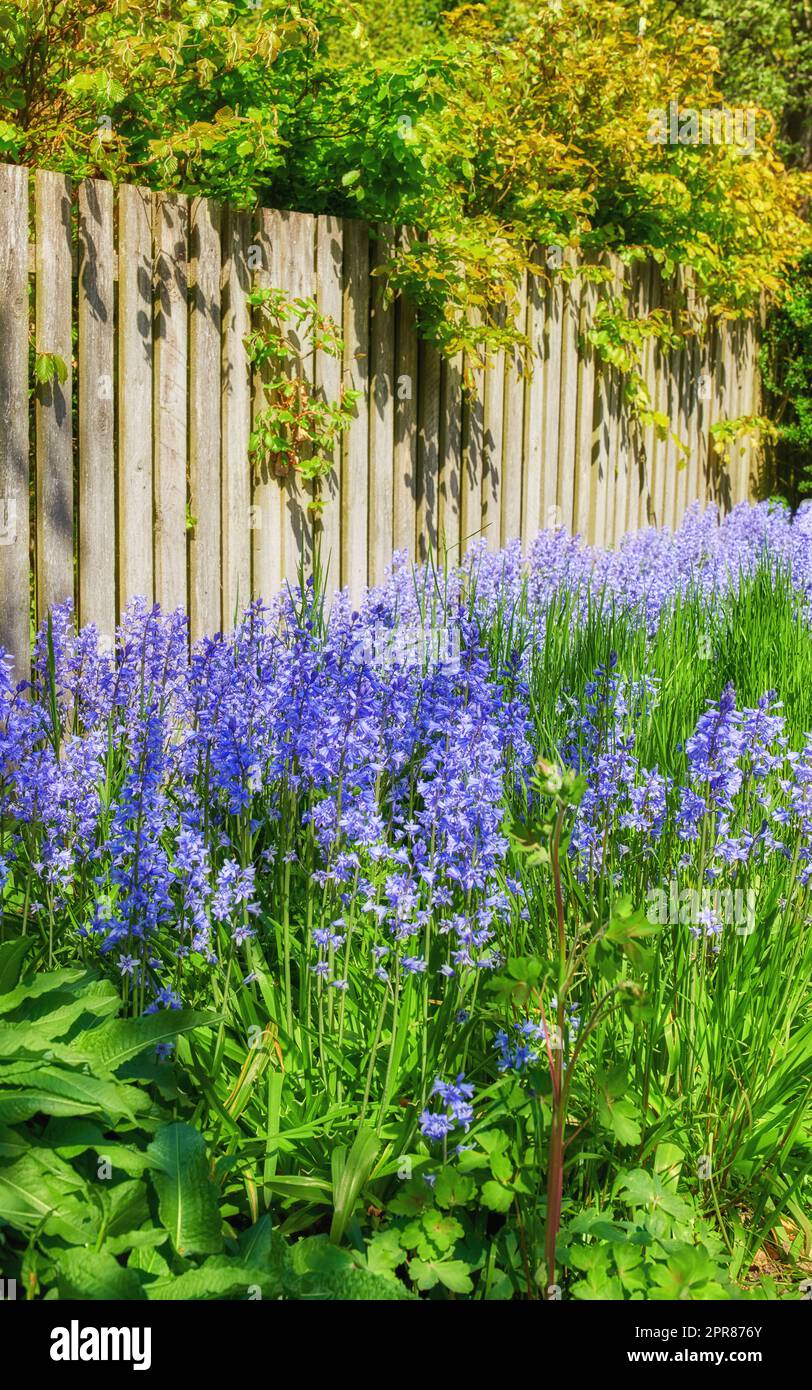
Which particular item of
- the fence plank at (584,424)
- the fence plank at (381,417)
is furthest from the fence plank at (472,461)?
the fence plank at (584,424)

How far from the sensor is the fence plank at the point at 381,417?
534 cm

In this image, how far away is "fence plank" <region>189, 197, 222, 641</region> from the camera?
4398mm

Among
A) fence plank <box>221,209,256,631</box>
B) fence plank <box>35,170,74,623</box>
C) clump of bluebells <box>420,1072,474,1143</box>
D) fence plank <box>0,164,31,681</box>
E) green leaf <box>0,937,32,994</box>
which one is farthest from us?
fence plank <box>221,209,256,631</box>

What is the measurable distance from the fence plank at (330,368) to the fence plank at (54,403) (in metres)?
1.18

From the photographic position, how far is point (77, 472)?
4090 millimetres

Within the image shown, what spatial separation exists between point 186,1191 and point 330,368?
3803 mm

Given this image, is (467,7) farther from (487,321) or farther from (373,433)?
(373,433)

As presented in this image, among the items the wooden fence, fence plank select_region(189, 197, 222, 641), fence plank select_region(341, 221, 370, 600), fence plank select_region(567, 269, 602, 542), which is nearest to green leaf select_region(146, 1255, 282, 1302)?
the wooden fence

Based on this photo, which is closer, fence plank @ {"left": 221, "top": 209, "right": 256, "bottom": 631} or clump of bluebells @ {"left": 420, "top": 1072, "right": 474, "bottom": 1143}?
clump of bluebells @ {"left": 420, "top": 1072, "right": 474, "bottom": 1143}

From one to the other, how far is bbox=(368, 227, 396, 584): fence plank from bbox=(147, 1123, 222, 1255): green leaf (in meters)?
3.62

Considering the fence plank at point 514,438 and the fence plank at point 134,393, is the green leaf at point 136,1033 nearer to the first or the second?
the fence plank at point 134,393

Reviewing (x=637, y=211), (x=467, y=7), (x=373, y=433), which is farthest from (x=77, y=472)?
(x=637, y=211)

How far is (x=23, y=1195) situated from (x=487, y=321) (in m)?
4.84

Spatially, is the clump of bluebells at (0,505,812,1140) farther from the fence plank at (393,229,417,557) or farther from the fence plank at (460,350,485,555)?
the fence plank at (460,350,485,555)
